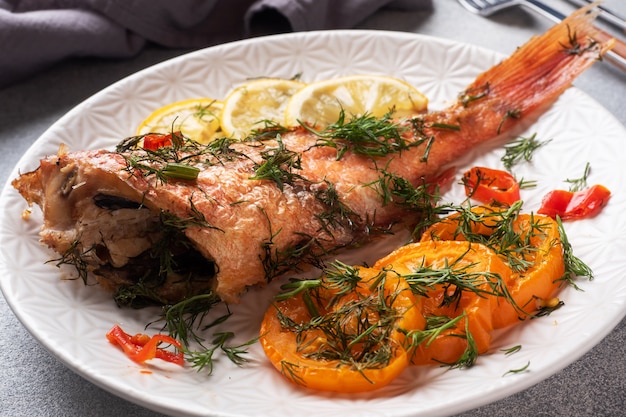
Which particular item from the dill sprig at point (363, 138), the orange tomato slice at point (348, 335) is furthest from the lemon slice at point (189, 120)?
the orange tomato slice at point (348, 335)

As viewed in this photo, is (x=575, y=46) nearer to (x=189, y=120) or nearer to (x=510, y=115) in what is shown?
(x=510, y=115)

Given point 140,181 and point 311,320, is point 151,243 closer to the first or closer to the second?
point 140,181

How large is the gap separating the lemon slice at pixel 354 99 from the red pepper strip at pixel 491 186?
68cm

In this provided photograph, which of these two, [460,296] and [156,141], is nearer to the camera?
[460,296]

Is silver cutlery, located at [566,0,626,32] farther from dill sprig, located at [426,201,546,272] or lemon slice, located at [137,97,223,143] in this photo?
lemon slice, located at [137,97,223,143]

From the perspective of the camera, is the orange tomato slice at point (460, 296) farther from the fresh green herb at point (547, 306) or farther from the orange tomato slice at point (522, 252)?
the fresh green herb at point (547, 306)

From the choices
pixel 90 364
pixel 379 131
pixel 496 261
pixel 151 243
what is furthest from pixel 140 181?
pixel 496 261

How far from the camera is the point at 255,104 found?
4445 millimetres

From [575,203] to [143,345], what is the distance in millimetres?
2315

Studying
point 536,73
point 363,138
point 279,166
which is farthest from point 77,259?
point 536,73

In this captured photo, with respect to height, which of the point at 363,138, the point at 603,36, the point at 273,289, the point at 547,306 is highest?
the point at 603,36

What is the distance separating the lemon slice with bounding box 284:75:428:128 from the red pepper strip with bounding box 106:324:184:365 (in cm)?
173

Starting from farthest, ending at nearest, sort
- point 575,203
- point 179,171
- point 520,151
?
point 520,151 < point 575,203 < point 179,171

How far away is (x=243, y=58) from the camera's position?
16.5ft
